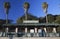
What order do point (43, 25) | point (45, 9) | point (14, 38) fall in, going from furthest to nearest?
1. point (45, 9)
2. point (43, 25)
3. point (14, 38)

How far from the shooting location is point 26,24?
4594cm

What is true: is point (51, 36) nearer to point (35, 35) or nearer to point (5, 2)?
point (35, 35)

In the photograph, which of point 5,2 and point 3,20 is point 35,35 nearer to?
point 5,2

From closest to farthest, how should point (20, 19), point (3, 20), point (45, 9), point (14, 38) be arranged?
point (14, 38) < point (45, 9) < point (3, 20) < point (20, 19)

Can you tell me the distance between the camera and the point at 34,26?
46.0m

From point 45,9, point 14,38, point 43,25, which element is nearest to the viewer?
point 14,38

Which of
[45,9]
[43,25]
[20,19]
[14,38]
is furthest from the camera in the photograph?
[20,19]

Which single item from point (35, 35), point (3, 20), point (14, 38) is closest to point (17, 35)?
point (14, 38)

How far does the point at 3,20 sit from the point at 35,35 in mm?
50945

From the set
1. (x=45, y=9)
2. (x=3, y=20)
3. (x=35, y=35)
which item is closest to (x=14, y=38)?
(x=35, y=35)

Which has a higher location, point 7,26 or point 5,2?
point 5,2

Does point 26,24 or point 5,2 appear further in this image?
point 5,2

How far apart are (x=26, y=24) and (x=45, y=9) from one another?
19050 mm

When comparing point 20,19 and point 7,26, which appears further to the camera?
point 20,19
